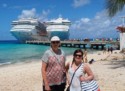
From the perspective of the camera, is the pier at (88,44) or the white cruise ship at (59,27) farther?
the white cruise ship at (59,27)

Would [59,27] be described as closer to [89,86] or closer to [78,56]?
[78,56]

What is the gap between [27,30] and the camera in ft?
328

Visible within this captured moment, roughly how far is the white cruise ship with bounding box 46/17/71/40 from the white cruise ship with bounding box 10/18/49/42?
395 centimetres

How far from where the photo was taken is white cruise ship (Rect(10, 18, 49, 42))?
99.8m

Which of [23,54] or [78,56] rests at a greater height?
[78,56]

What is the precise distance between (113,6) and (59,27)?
292 feet

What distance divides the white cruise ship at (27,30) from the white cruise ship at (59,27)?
395cm

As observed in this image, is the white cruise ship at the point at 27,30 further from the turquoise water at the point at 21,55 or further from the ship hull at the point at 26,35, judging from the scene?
the turquoise water at the point at 21,55

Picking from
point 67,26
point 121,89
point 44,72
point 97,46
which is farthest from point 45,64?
point 67,26

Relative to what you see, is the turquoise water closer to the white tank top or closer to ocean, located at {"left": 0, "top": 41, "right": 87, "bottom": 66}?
ocean, located at {"left": 0, "top": 41, "right": 87, "bottom": 66}

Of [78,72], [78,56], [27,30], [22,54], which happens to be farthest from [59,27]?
[78,72]

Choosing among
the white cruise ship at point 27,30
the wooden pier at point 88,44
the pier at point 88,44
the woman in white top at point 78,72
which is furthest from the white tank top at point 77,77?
the white cruise ship at point 27,30

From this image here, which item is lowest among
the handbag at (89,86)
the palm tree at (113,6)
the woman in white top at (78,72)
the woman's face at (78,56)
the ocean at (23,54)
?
the ocean at (23,54)

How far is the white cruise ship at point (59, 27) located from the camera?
344 ft
